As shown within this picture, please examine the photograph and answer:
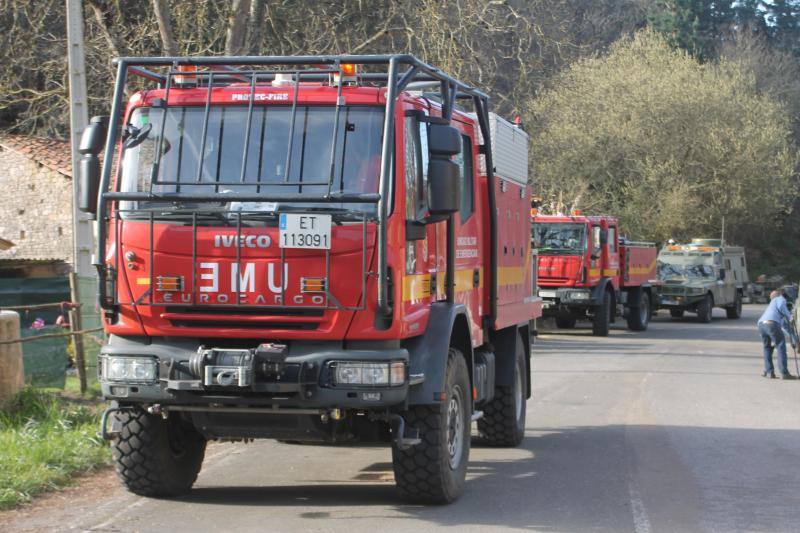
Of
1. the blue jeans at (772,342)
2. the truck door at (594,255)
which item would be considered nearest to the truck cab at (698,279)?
the truck door at (594,255)

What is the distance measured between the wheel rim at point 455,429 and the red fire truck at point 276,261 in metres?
0.19

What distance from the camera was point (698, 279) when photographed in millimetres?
36562

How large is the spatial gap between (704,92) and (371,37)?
108 ft

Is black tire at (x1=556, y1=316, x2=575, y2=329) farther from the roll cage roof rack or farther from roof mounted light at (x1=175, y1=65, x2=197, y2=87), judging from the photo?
roof mounted light at (x1=175, y1=65, x2=197, y2=87)

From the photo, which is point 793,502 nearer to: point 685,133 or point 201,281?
point 201,281

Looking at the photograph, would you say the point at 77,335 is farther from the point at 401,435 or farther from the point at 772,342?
the point at 772,342

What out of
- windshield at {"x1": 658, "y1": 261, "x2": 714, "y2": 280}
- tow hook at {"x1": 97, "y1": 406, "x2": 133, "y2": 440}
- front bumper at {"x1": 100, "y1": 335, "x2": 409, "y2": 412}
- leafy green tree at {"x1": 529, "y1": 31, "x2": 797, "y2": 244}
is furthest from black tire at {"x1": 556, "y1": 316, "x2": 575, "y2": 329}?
front bumper at {"x1": 100, "y1": 335, "x2": 409, "y2": 412}

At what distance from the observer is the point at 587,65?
5200 centimetres

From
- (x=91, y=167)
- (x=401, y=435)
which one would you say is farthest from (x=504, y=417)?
(x=91, y=167)

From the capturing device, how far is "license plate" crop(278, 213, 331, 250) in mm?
7129

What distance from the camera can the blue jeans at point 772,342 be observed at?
19.3 metres

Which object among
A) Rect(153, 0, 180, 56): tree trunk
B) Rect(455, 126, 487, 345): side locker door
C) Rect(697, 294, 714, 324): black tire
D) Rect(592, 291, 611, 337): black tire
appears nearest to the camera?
Rect(455, 126, 487, 345): side locker door

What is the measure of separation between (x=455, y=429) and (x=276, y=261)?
6.49 ft

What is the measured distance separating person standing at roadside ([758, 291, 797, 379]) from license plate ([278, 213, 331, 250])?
1366 centimetres
